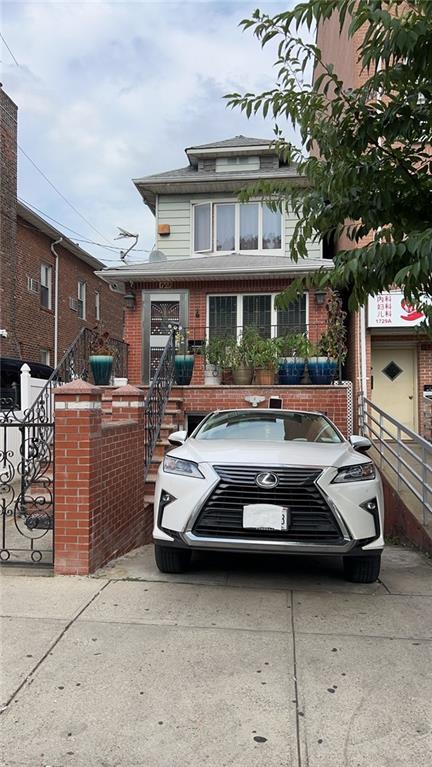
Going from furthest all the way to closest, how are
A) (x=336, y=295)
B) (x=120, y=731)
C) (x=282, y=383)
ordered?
A: (x=336, y=295) → (x=282, y=383) → (x=120, y=731)

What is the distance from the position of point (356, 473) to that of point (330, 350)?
232 inches

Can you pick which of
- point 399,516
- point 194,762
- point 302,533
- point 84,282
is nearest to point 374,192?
point 302,533

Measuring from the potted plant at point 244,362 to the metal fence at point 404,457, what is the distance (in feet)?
6.92

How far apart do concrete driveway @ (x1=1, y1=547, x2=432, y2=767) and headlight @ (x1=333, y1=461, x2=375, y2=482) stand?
2.82 ft

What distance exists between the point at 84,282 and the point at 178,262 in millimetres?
8939

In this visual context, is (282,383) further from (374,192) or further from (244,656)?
(244,656)

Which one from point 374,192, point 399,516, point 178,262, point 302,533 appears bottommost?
point 399,516

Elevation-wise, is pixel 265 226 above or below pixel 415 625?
above

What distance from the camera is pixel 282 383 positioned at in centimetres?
955

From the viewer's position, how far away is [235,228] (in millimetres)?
13109

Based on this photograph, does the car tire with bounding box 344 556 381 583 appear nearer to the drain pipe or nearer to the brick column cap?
the brick column cap

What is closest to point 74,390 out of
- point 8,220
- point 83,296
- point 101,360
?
point 101,360

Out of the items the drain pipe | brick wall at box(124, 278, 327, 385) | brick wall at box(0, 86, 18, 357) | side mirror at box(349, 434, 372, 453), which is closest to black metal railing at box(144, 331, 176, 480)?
brick wall at box(124, 278, 327, 385)

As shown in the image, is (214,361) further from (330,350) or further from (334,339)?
(334,339)
